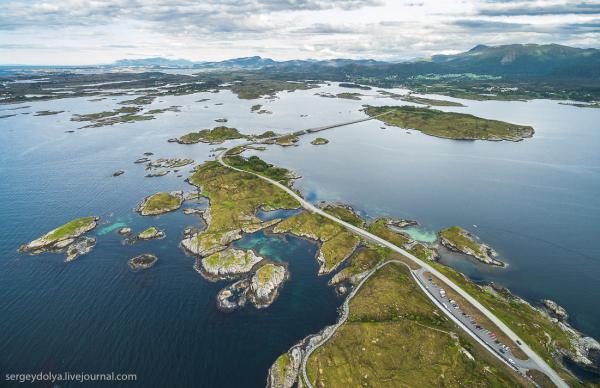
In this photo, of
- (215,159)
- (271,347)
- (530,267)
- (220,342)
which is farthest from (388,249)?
(215,159)

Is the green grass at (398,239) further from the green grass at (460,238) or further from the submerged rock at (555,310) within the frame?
the submerged rock at (555,310)

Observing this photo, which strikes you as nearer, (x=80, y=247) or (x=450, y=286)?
(x=450, y=286)

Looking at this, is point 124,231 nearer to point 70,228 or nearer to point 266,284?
point 70,228

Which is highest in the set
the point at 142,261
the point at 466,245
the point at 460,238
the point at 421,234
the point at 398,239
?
the point at 142,261

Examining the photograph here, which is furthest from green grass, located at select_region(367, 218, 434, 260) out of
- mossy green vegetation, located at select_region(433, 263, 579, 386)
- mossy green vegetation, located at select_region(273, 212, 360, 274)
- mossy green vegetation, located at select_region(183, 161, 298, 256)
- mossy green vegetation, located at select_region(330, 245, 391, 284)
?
mossy green vegetation, located at select_region(183, 161, 298, 256)

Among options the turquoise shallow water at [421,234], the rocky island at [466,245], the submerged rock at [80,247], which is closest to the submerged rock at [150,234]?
the submerged rock at [80,247]

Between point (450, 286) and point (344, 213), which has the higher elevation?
point (450, 286)

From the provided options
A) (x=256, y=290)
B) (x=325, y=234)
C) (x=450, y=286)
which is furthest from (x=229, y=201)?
(x=450, y=286)

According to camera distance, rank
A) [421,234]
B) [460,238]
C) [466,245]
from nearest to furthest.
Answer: [466,245], [460,238], [421,234]
